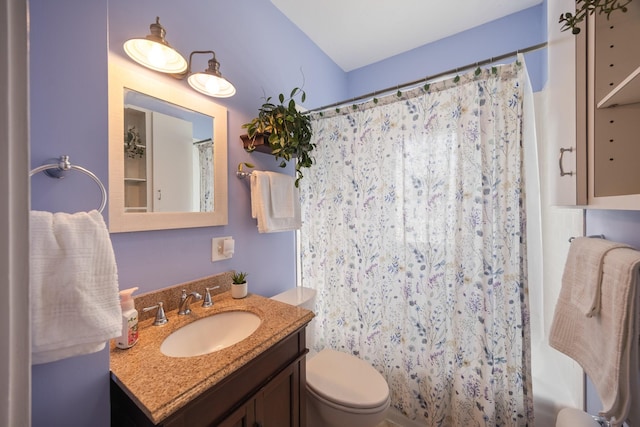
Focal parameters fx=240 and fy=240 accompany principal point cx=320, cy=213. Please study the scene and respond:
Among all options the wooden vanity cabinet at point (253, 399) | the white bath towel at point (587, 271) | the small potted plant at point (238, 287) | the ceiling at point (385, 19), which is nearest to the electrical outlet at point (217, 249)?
the small potted plant at point (238, 287)

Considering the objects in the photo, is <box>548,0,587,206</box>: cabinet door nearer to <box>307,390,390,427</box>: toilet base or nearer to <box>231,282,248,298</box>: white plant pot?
<box>307,390,390,427</box>: toilet base

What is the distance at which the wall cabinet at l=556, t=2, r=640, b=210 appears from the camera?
2.06ft

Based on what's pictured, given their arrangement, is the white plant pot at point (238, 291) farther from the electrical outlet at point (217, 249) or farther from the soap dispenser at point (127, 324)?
the soap dispenser at point (127, 324)

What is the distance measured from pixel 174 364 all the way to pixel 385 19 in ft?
7.78

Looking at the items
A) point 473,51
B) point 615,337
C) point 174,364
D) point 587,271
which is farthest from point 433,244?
point 473,51

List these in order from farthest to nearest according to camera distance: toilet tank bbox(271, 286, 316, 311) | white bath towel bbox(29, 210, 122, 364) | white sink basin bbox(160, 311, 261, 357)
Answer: toilet tank bbox(271, 286, 316, 311), white sink basin bbox(160, 311, 261, 357), white bath towel bbox(29, 210, 122, 364)

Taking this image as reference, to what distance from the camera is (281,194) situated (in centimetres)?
152

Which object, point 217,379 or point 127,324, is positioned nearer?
point 217,379

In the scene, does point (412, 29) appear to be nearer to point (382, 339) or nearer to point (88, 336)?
point (382, 339)

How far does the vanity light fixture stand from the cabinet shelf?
127 centimetres

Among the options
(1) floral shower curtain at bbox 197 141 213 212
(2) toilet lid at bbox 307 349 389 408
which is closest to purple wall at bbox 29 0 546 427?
(1) floral shower curtain at bbox 197 141 213 212

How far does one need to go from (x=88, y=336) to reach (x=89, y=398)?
0.25m

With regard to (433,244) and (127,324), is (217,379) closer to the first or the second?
(127,324)

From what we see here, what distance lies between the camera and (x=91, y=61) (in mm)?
603
